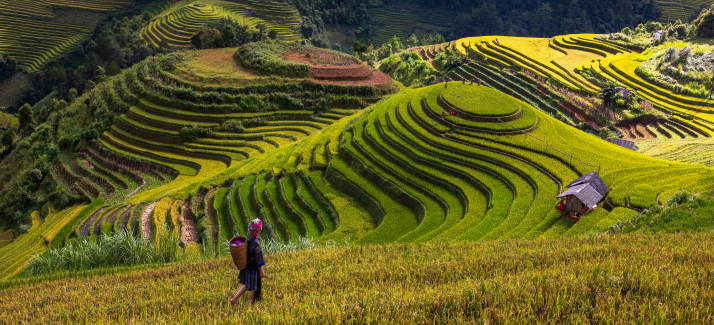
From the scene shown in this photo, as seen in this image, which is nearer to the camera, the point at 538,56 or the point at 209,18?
the point at 538,56

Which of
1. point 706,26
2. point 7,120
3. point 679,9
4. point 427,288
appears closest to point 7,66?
point 7,120

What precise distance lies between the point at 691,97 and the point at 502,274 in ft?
154

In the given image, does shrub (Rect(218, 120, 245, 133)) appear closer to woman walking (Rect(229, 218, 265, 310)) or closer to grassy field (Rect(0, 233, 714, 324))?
grassy field (Rect(0, 233, 714, 324))

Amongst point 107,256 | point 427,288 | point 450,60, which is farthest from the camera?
point 450,60

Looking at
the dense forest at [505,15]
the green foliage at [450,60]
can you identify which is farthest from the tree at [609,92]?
the dense forest at [505,15]

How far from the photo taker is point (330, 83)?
44.9 metres

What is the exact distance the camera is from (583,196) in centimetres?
1642

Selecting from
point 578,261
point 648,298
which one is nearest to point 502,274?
point 578,261

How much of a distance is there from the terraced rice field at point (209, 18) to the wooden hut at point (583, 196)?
73.8 meters

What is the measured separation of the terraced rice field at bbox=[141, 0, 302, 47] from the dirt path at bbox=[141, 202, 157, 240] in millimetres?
57953

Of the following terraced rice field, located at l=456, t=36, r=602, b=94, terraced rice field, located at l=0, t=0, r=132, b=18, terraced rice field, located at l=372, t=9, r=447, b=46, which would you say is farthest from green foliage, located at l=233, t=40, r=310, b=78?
terraced rice field, located at l=372, t=9, r=447, b=46

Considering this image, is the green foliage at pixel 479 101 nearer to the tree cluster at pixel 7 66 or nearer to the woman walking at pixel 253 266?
the woman walking at pixel 253 266

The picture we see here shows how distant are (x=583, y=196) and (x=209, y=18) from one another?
81.6m

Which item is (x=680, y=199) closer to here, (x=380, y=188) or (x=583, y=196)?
(x=583, y=196)
